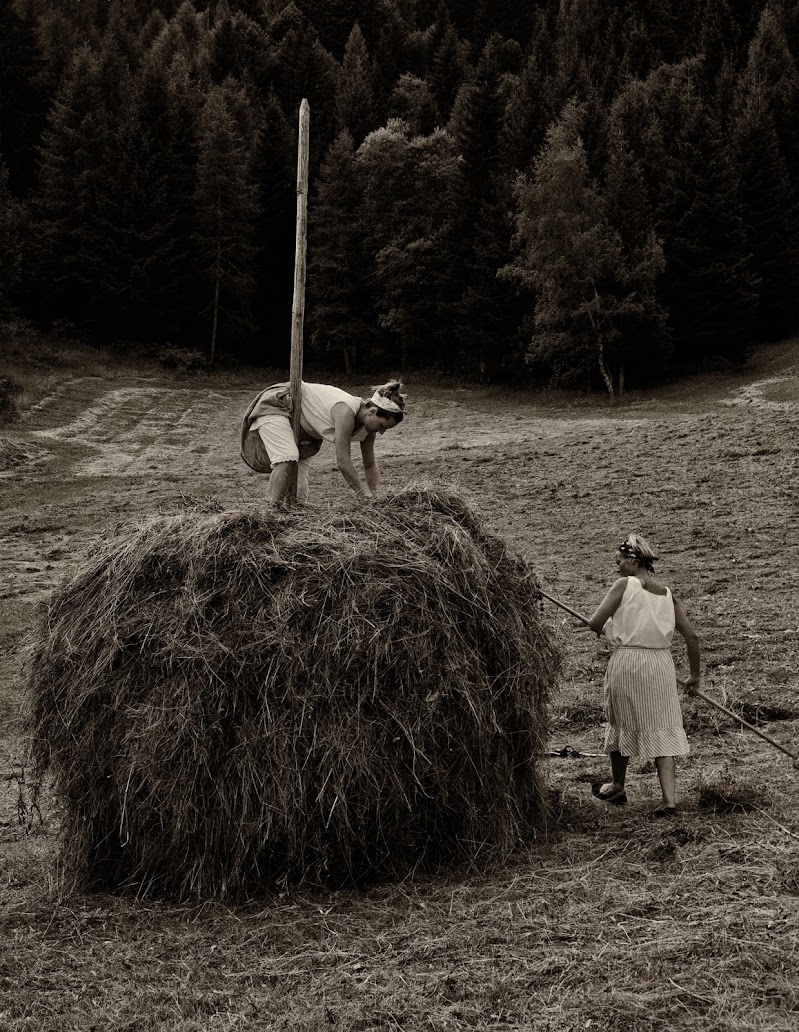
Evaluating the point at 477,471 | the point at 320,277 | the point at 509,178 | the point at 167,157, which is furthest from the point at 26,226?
the point at 477,471

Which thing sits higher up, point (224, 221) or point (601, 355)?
point (224, 221)

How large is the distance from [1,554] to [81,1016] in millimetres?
14026

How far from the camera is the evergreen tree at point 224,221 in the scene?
52.8 meters

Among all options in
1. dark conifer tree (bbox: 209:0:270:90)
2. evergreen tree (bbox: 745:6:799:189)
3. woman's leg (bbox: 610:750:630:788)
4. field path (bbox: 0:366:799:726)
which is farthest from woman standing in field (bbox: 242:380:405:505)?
dark conifer tree (bbox: 209:0:270:90)

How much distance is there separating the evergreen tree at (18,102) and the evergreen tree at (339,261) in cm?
2080

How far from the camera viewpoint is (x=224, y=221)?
53.3 meters

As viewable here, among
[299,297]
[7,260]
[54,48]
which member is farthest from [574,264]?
[54,48]

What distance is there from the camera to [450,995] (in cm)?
436

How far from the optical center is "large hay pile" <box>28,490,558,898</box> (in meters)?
5.81

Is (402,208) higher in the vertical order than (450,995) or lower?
higher

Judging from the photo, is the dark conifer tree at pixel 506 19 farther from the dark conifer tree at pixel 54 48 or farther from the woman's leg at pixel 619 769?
the woman's leg at pixel 619 769

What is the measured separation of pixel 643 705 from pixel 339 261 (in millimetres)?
48406

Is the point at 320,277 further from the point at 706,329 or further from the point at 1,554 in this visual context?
the point at 1,554

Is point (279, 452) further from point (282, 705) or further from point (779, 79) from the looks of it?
point (779, 79)
